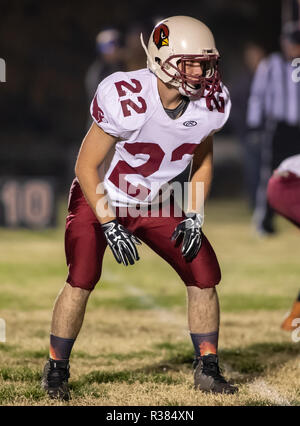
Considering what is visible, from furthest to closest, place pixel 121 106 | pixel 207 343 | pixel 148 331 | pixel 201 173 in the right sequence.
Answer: pixel 148 331 < pixel 201 173 < pixel 207 343 < pixel 121 106

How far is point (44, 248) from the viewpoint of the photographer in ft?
30.5

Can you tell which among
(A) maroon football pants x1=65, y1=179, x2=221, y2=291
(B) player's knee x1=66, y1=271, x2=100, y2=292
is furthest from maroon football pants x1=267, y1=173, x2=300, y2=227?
(B) player's knee x1=66, y1=271, x2=100, y2=292

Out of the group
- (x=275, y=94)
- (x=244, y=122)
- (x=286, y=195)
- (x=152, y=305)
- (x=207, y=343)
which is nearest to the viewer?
(x=207, y=343)

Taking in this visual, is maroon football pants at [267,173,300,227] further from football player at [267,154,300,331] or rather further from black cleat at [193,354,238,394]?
black cleat at [193,354,238,394]

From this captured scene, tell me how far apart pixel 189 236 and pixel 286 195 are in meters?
1.35

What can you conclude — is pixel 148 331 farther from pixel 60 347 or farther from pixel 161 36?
pixel 161 36

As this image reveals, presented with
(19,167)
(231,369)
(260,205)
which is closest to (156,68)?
(231,369)

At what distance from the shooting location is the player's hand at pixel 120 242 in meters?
3.84

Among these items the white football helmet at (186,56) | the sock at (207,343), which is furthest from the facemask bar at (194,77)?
the sock at (207,343)

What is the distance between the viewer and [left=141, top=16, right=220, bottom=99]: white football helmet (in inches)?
153

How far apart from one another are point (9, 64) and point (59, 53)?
1246mm

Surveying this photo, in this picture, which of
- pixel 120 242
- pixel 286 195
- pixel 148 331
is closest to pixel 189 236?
pixel 120 242

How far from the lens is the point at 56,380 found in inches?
155

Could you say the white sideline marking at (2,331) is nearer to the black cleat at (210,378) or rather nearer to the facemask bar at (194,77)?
the black cleat at (210,378)
